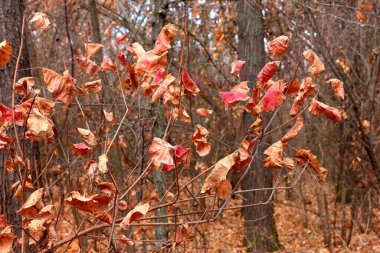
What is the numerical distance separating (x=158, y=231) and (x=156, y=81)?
292 cm

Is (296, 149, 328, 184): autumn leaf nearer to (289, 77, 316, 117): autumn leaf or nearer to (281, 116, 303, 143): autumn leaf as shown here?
(281, 116, 303, 143): autumn leaf

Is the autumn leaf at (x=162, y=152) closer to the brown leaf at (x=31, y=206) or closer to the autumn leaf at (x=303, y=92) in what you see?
the brown leaf at (x=31, y=206)

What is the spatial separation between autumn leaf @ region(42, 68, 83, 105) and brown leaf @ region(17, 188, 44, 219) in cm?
41

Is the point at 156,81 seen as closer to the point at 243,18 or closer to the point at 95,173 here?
the point at 95,173

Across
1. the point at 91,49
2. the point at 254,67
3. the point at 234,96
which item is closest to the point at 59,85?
the point at 91,49

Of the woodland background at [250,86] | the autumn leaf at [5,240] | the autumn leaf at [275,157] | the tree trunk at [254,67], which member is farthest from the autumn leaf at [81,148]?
the tree trunk at [254,67]

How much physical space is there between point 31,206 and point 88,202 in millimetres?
220

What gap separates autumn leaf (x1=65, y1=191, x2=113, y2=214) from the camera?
5.66ft

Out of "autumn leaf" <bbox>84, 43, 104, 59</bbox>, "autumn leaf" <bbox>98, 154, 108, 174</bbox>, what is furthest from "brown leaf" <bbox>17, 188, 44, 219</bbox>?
"autumn leaf" <bbox>84, 43, 104, 59</bbox>

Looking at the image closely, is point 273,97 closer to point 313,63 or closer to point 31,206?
point 313,63

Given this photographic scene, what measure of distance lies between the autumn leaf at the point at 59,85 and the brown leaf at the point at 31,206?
0.41 metres

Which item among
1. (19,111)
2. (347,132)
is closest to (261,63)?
(347,132)

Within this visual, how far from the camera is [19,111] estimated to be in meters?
1.84

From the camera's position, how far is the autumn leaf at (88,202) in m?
1.72
